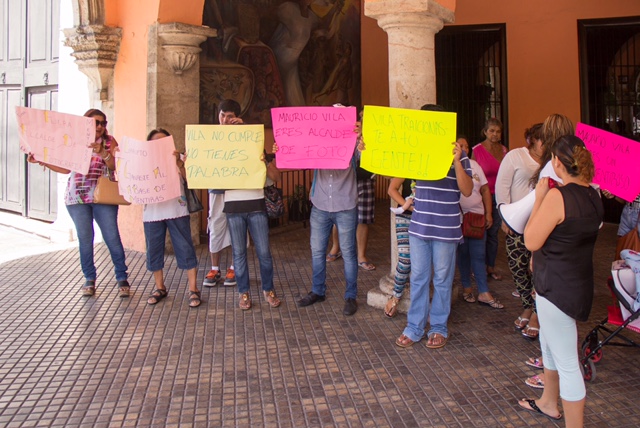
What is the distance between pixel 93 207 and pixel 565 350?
458cm

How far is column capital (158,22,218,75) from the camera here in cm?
811

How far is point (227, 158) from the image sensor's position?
18.9 feet

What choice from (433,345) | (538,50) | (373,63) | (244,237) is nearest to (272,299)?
(244,237)

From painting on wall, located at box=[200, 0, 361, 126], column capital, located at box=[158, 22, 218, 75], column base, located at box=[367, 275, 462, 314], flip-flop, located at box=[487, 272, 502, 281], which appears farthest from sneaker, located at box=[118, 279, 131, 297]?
flip-flop, located at box=[487, 272, 502, 281]

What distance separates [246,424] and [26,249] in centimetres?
643

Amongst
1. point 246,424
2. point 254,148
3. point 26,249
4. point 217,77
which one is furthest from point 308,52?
point 246,424

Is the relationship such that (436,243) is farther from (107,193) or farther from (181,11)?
(181,11)

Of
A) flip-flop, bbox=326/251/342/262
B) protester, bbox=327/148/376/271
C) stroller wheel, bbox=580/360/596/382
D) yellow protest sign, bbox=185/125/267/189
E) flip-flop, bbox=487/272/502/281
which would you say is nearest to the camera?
stroller wheel, bbox=580/360/596/382

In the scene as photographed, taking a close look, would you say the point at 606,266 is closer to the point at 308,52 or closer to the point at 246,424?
the point at 246,424

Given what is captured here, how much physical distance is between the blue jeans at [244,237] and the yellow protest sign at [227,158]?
0.29 meters

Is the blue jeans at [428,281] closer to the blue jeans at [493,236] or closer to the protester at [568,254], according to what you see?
the protester at [568,254]

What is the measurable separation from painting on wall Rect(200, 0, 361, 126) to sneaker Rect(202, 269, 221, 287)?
3357 mm

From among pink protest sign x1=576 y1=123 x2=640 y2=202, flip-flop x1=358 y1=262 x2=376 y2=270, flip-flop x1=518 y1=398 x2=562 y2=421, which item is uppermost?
pink protest sign x1=576 y1=123 x2=640 y2=202

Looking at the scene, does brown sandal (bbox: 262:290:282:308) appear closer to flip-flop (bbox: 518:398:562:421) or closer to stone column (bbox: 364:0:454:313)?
stone column (bbox: 364:0:454:313)
